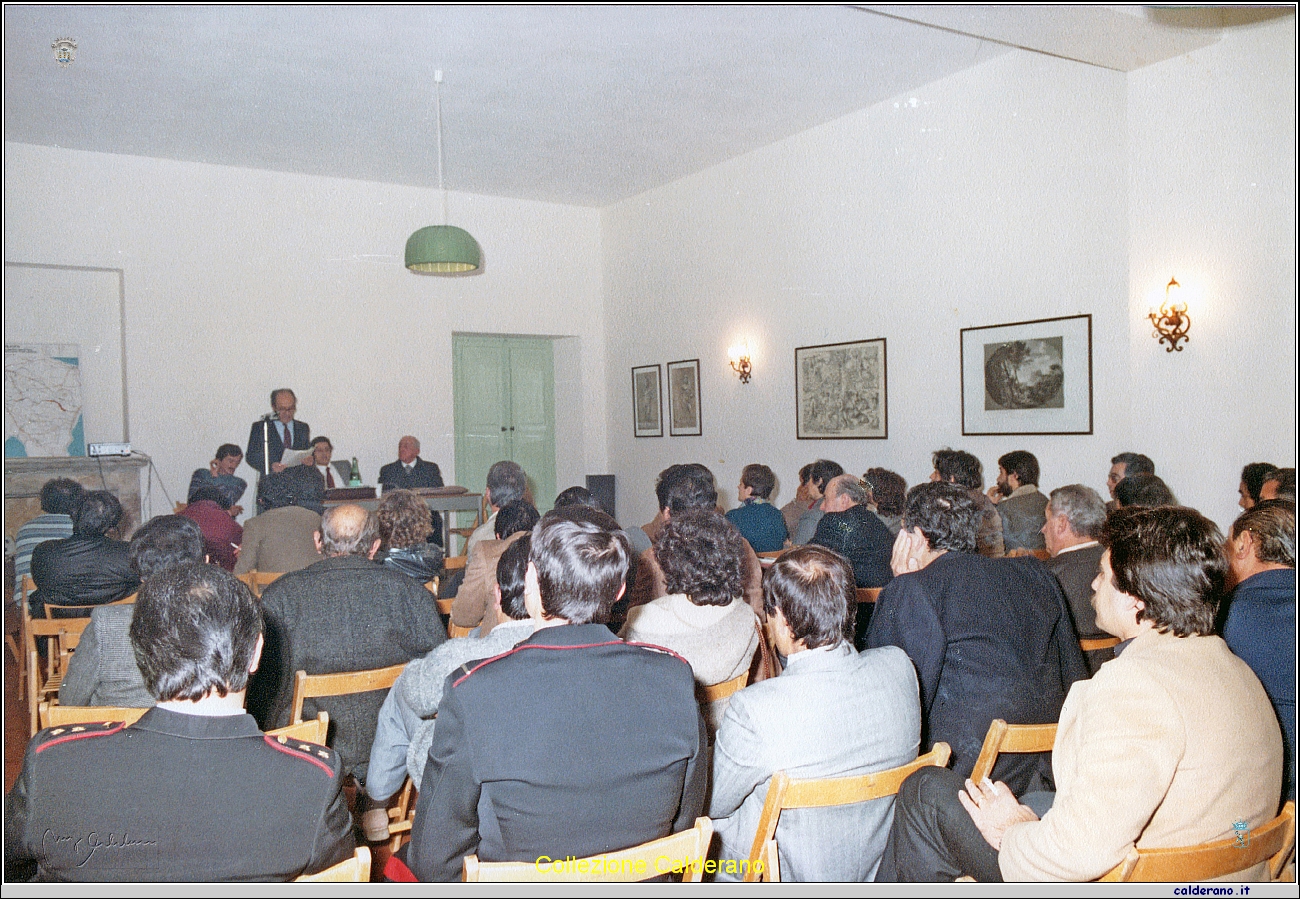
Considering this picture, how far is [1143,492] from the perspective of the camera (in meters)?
4.39

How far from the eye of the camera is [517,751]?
1.62 m

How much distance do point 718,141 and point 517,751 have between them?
7.02m

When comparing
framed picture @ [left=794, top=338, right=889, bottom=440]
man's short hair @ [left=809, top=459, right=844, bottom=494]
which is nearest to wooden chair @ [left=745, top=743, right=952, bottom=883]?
man's short hair @ [left=809, top=459, right=844, bottom=494]

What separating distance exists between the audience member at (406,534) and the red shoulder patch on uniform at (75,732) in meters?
2.09

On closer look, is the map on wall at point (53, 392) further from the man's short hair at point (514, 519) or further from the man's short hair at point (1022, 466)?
the man's short hair at point (1022, 466)

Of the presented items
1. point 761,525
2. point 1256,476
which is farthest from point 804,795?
point 1256,476

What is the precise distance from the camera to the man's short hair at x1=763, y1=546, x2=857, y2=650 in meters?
2.04

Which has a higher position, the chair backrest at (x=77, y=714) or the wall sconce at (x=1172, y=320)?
the wall sconce at (x=1172, y=320)

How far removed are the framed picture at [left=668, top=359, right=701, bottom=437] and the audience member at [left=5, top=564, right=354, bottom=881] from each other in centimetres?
756

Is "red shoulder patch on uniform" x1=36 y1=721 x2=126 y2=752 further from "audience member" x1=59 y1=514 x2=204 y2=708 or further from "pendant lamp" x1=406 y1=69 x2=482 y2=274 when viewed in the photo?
"pendant lamp" x1=406 y1=69 x2=482 y2=274

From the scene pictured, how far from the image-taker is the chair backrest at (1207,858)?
4.94ft

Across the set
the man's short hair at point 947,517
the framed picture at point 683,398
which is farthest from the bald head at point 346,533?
the framed picture at point 683,398

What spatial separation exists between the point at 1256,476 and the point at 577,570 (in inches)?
155

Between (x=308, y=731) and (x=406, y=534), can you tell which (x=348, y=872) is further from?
(x=406, y=534)
